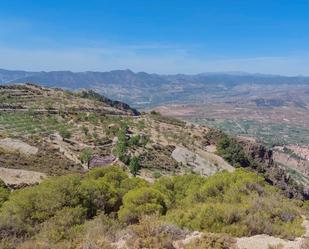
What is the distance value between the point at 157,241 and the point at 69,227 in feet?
19.1

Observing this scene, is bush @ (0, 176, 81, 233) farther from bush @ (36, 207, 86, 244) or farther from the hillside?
bush @ (36, 207, 86, 244)

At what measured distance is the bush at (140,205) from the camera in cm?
2072

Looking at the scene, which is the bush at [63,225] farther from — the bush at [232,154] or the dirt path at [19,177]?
the bush at [232,154]

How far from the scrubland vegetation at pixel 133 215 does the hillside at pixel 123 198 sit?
46mm

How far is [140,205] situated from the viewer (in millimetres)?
21531

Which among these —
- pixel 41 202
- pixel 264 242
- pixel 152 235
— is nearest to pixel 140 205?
pixel 41 202

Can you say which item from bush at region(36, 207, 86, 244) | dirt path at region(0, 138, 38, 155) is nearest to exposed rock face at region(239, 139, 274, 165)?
dirt path at region(0, 138, 38, 155)

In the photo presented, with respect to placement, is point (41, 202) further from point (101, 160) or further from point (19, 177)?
point (101, 160)

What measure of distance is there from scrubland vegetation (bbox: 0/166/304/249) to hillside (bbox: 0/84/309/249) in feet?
0.15

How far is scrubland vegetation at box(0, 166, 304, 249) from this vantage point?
15.2 metres

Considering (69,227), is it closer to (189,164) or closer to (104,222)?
(104,222)

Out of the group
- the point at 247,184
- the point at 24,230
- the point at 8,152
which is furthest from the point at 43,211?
the point at 8,152

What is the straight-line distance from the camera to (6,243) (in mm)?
15594

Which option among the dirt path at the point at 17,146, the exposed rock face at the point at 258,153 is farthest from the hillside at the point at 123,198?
the exposed rock face at the point at 258,153
